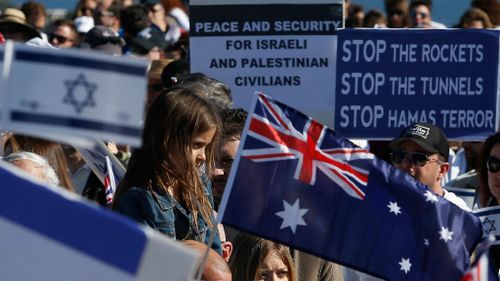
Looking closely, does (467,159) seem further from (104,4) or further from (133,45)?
(104,4)

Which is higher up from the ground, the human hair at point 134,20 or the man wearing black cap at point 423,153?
the human hair at point 134,20

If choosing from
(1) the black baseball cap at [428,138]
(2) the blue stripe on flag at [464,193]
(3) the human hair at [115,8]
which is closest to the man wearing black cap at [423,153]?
(1) the black baseball cap at [428,138]

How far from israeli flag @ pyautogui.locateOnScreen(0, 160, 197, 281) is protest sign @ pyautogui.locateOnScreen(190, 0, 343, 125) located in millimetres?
5146

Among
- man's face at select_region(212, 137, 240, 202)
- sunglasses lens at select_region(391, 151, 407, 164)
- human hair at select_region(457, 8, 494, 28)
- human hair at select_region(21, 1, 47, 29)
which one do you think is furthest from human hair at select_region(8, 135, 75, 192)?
Result: human hair at select_region(21, 1, 47, 29)

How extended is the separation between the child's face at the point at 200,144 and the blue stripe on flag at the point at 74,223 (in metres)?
2.25

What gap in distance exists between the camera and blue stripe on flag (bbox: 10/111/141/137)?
2.15 metres

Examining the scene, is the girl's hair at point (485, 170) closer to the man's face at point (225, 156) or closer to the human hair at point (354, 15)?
the man's face at point (225, 156)

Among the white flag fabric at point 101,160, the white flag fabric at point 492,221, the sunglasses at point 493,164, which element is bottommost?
the white flag fabric at point 492,221

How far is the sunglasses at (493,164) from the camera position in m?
6.34

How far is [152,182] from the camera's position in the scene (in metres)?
4.59

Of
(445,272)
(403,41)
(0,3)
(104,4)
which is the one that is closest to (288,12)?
(403,41)

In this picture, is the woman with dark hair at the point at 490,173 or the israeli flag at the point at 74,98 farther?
the woman with dark hair at the point at 490,173

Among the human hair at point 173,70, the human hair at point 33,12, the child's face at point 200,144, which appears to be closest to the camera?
the child's face at point 200,144

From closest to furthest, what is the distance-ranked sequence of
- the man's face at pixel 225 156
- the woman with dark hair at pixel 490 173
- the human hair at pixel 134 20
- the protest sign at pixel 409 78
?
the man's face at pixel 225 156
the woman with dark hair at pixel 490 173
the protest sign at pixel 409 78
the human hair at pixel 134 20
